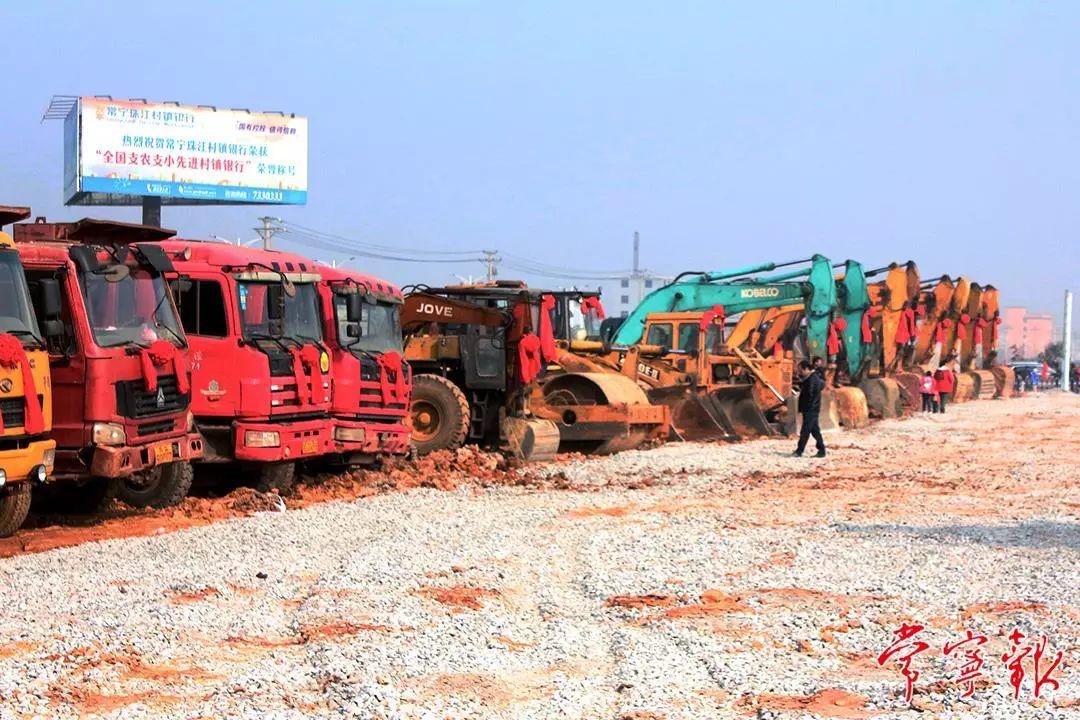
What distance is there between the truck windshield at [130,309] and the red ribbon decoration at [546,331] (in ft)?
24.6

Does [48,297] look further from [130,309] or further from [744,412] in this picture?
[744,412]

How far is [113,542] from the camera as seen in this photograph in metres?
11.8

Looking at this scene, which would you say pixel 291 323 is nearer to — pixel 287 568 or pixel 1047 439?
pixel 287 568

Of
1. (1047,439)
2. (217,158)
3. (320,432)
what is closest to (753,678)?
(320,432)

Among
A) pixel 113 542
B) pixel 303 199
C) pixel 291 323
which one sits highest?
pixel 303 199

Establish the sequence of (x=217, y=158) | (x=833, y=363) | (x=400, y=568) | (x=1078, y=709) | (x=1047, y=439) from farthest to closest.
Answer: (x=217, y=158) → (x=833, y=363) → (x=1047, y=439) → (x=400, y=568) → (x=1078, y=709)

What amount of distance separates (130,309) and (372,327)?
420 cm

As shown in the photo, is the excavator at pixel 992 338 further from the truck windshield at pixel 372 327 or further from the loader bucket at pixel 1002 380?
the truck windshield at pixel 372 327

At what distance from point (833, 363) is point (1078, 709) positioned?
27.1 m

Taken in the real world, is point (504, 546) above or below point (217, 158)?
below

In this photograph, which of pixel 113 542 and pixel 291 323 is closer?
pixel 113 542

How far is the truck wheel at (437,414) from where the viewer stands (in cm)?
1938

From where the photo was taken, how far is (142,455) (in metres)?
12.4

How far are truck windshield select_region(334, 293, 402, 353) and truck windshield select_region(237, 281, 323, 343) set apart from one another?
0.42m
